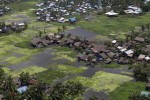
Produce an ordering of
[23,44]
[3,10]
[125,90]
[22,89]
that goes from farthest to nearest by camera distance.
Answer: [3,10] < [23,44] < [125,90] < [22,89]

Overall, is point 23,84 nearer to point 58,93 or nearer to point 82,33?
point 58,93

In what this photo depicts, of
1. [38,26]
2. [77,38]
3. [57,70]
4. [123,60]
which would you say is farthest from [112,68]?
[38,26]

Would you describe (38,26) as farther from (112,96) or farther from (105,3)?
(112,96)

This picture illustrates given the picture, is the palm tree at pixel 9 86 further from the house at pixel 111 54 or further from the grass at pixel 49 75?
the house at pixel 111 54

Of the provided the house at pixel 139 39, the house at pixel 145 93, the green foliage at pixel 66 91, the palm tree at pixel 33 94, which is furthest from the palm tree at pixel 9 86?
the house at pixel 139 39

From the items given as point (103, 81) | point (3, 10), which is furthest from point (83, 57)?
point (3, 10)
